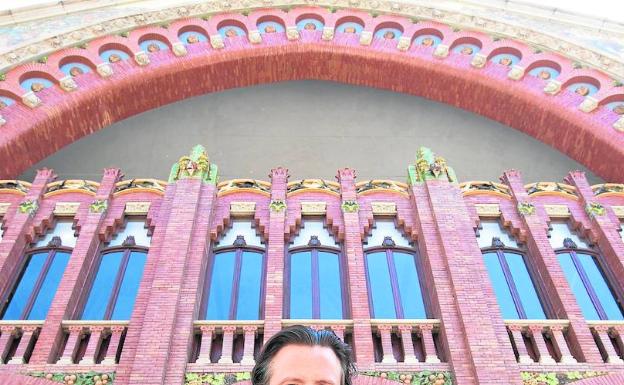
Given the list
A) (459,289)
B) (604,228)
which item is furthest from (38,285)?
(604,228)

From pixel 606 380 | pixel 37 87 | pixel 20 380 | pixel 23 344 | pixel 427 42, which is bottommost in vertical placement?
pixel 606 380

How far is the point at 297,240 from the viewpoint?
11367mm

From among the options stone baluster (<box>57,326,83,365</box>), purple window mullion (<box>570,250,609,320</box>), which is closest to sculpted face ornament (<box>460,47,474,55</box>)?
purple window mullion (<box>570,250,609,320</box>)

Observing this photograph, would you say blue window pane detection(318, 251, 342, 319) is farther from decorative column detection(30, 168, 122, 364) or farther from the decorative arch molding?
the decorative arch molding

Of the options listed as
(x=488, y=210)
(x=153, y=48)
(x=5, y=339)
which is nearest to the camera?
(x=5, y=339)

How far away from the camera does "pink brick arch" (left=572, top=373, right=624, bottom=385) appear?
8.61 m

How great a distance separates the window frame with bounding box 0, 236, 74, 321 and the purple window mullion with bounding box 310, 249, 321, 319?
12.8 ft

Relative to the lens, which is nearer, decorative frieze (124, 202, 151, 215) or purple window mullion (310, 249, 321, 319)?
purple window mullion (310, 249, 321, 319)

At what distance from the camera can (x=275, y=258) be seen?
10523 millimetres

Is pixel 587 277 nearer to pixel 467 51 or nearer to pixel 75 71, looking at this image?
pixel 467 51

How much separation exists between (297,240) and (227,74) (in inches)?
276

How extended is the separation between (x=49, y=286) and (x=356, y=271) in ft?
15.3

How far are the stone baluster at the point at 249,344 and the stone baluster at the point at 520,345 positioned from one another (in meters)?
3.51

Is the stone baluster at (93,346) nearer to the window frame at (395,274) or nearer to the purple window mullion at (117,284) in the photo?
the purple window mullion at (117,284)
